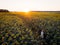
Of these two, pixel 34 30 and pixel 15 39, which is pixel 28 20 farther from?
pixel 15 39

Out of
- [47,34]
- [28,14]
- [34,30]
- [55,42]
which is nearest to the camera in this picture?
[55,42]

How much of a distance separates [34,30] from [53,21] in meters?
0.75

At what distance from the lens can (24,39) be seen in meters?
4.35

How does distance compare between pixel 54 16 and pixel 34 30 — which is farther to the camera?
pixel 54 16

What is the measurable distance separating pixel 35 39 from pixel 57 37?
654 millimetres

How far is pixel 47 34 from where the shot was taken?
4.52m

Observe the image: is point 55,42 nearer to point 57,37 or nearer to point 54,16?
point 57,37

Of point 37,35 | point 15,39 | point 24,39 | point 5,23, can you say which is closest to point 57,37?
point 37,35

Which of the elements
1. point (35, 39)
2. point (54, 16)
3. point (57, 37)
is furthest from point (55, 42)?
point (54, 16)

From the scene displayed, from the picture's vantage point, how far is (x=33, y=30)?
492 centimetres

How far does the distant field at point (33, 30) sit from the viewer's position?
14.0 feet

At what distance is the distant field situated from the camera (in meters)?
4.26

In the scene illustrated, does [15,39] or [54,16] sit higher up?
[54,16]

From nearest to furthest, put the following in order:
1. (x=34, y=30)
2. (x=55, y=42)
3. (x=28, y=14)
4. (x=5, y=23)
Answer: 1. (x=55, y=42)
2. (x=34, y=30)
3. (x=5, y=23)
4. (x=28, y=14)
